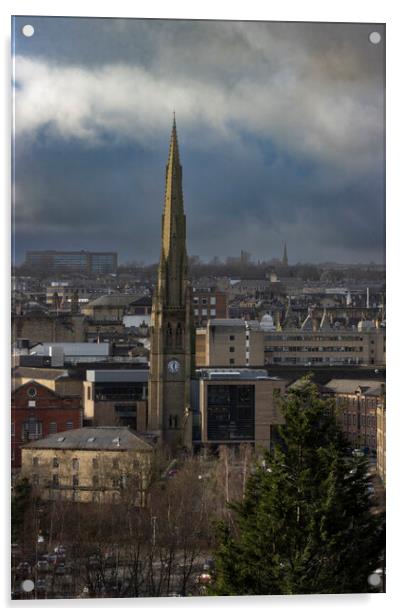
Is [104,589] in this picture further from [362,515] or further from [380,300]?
[380,300]

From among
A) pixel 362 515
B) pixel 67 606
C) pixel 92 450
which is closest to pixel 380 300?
pixel 362 515

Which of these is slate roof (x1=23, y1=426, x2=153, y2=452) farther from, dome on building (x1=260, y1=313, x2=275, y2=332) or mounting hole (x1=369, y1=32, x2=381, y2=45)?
mounting hole (x1=369, y1=32, x2=381, y2=45)

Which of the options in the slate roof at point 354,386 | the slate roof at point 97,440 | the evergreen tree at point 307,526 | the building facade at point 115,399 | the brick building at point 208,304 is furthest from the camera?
the brick building at point 208,304

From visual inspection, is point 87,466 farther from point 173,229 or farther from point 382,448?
point 382,448

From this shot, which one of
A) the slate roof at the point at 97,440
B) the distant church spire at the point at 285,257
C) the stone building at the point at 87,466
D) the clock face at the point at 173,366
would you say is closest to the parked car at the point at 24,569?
the stone building at the point at 87,466

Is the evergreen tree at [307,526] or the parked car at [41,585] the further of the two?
the parked car at [41,585]

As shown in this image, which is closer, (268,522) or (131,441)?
(268,522)

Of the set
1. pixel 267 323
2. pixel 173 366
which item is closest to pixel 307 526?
pixel 173 366

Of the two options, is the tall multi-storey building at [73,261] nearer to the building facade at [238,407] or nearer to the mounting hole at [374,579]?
the building facade at [238,407]
